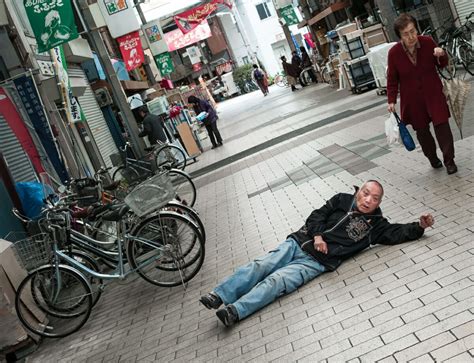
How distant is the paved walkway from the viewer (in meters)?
4.01

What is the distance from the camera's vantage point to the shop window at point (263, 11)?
59500mm

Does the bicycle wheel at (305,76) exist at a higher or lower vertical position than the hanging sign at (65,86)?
lower

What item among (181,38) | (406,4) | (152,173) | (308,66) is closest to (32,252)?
(152,173)

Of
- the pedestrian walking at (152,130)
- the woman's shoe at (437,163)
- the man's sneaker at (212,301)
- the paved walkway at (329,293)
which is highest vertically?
the pedestrian walking at (152,130)

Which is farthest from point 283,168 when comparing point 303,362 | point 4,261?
point 303,362

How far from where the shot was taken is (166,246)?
668 centimetres

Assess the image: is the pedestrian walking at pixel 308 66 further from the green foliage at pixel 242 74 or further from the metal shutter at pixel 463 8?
the green foliage at pixel 242 74

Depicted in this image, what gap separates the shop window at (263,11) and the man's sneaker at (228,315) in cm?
5745

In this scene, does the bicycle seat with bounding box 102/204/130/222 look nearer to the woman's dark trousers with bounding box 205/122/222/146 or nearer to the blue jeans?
the blue jeans

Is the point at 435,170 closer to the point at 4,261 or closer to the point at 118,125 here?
the point at 4,261

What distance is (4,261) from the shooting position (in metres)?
6.79

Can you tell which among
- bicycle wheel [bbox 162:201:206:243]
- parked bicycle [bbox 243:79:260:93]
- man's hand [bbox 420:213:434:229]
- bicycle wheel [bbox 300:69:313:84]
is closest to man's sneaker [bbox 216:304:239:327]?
man's hand [bbox 420:213:434:229]

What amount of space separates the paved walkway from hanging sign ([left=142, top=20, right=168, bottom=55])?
22.3 meters

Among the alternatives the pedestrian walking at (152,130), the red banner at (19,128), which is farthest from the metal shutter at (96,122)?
the red banner at (19,128)
